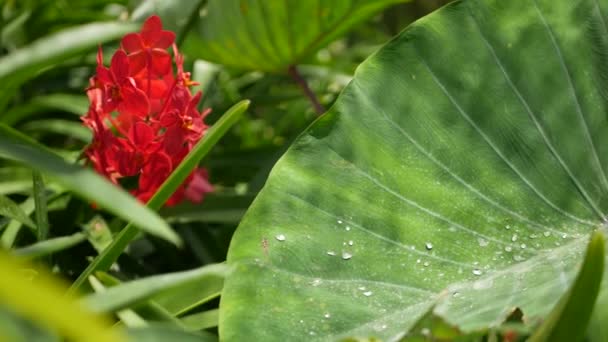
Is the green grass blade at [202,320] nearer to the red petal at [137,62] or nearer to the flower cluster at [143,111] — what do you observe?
the flower cluster at [143,111]

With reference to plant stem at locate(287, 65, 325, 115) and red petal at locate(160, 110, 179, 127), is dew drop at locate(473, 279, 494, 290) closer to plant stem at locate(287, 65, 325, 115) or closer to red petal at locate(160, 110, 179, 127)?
red petal at locate(160, 110, 179, 127)

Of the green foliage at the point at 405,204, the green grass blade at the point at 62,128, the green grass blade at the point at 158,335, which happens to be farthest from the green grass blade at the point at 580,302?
the green grass blade at the point at 62,128

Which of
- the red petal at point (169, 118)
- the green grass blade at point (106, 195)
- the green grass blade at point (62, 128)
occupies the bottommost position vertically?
the green grass blade at point (62, 128)

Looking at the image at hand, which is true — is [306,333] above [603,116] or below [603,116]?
below

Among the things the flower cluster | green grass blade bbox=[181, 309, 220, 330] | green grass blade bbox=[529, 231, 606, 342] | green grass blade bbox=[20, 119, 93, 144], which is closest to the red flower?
the flower cluster

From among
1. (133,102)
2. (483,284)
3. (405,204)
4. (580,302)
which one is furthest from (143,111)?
(580,302)

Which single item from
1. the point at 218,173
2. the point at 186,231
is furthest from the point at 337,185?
the point at 218,173

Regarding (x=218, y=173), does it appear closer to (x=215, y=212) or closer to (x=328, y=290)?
(x=215, y=212)

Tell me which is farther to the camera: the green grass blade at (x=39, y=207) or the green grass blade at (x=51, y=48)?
the green grass blade at (x=39, y=207)

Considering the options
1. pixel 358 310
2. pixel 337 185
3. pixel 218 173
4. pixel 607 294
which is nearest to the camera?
pixel 607 294
